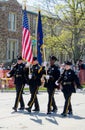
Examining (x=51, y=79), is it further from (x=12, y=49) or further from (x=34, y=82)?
(x=12, y=49)

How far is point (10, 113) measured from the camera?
14180mm

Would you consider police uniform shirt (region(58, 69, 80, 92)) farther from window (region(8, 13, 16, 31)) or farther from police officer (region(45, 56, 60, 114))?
window (region(8, 13, 16, 31))

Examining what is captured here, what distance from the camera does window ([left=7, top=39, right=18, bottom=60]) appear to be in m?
45.6

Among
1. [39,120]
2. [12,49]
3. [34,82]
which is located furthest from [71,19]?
[39,120]

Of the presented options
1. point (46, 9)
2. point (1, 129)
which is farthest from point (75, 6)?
point (1, 129)

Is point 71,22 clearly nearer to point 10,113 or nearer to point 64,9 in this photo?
point 64,9

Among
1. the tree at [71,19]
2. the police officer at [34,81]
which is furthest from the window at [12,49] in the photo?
the police officer at [34,81]

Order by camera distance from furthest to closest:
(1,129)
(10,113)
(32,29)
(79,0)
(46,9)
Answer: (32,29) → (46,9) → (79,0) → (10,113) → (1,129)

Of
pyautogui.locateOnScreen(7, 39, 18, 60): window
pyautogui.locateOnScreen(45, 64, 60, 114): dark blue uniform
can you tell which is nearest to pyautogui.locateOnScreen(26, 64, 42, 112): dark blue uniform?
pyautogui.locateOnScreen(45, 64, 60, 114): dark blue uniform

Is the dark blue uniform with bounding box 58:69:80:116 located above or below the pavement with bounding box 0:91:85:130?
above

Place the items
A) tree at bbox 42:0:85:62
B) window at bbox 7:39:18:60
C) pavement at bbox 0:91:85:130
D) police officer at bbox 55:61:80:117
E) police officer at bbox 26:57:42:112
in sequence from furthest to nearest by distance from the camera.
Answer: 1. window at bbox 7:39:18:60
2. tree at bbox 42:0:85:62
3. police officer at bbox 26:57:42:112
4. police officer at bbox 55:61:80:117
5. pavement at bbox 0:91:85:130

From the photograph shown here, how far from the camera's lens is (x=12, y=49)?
46.5m

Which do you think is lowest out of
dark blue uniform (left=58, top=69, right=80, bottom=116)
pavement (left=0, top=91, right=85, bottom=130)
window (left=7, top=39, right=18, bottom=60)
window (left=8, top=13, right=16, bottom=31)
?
pavement (left=0, top=91, right=85, bottom=130)

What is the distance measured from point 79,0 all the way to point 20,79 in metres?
25.9
